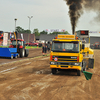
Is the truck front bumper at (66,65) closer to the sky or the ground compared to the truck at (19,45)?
closer to the ground

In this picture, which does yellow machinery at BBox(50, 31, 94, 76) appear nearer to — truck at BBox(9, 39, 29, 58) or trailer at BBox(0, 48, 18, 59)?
trailer at BBox(0, 48, 18, 59)

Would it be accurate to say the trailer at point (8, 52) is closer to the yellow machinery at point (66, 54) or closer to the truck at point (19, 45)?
the truck at point (19, 45)

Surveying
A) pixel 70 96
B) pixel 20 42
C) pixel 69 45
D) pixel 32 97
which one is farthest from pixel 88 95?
pixel 20 42

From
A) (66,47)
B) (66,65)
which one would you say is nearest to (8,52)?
(66,47)

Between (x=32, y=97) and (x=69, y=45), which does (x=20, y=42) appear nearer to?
(x=69, y=45)

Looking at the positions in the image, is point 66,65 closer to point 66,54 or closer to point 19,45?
point 66,54

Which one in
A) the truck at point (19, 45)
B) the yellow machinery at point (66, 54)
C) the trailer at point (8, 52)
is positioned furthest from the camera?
the truck at point (19, 45)

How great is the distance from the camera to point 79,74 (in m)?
11.7

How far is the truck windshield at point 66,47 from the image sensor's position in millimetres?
11555

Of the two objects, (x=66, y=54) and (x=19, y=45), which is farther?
(x=19, y=45)

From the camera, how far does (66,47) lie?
1170cm

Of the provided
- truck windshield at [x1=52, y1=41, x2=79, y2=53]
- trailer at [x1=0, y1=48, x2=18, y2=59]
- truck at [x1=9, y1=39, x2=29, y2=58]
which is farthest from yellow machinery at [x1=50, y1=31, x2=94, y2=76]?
truck at [x1=9, y1=39, x2=29, y2=58]

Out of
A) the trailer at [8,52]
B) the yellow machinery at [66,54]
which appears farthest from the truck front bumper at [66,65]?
the trailer at [8,52]

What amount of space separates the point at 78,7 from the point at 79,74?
14.2 m
